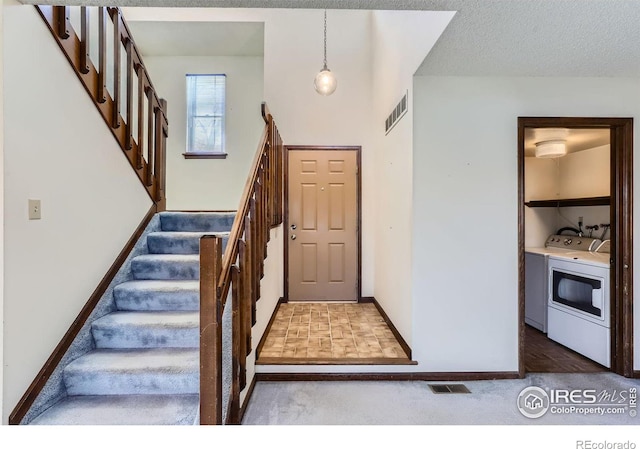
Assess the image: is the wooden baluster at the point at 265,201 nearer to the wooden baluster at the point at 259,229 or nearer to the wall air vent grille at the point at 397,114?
the wooden baluster at the point at 259,229

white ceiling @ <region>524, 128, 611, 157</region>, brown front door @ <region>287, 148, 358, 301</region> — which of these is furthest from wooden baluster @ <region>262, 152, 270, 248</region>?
white ceiling @ <region>524, 128, 611, 157</region>

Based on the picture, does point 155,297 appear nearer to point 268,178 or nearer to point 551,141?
point 268,178

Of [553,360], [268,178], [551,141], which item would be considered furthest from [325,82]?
[553,360]

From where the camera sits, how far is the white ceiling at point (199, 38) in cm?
435

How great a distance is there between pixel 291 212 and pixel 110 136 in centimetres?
234

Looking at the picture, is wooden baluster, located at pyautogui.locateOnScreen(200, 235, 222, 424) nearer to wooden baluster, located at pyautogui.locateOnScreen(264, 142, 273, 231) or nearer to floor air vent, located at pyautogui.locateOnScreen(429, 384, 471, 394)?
wooden baluster, located at pyautogui.locateOnScreen(264, 142, 273, 231)

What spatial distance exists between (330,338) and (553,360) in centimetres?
197

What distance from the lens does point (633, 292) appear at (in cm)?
263

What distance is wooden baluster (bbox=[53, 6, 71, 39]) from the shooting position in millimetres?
2035

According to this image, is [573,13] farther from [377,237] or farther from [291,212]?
[291,212]

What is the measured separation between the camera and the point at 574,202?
12.4 ft

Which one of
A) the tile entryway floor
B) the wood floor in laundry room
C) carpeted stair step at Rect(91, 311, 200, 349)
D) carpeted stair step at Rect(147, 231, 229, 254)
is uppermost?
carpeted stair step at Rect(147, 231, 229, 254)

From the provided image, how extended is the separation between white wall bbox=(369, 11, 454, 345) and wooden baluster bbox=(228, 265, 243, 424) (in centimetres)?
142

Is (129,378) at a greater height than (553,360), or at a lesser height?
greater
